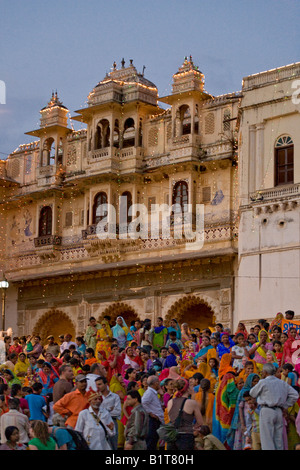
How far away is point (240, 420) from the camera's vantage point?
14.4m

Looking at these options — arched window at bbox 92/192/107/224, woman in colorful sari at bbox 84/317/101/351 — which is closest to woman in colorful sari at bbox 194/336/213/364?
woman in colorful sari at bbox 84/317/101/351

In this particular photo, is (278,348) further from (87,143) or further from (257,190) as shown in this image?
(87,143)

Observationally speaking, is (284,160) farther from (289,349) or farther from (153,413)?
(153,413)

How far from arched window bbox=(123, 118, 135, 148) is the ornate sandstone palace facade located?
7 centimetres

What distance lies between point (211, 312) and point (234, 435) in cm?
2001

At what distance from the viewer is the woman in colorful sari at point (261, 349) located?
16672 millimetres

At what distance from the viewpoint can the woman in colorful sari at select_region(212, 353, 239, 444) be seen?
14750 millimetres

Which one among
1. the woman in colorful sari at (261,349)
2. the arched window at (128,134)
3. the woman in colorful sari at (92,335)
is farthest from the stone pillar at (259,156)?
the woman in colorful sari at (261,349)

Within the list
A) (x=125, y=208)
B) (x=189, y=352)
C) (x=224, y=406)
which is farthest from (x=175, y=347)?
(x=125, y=208)

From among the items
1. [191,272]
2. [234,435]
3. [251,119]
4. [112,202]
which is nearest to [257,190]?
[251,119]

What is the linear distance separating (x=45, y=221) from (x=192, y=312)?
22.5 ft

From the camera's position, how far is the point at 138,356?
18406mm

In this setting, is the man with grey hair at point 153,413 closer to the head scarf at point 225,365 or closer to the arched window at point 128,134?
the head scarf at point 225,365

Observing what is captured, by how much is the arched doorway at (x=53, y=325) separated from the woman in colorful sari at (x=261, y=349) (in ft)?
63.9
